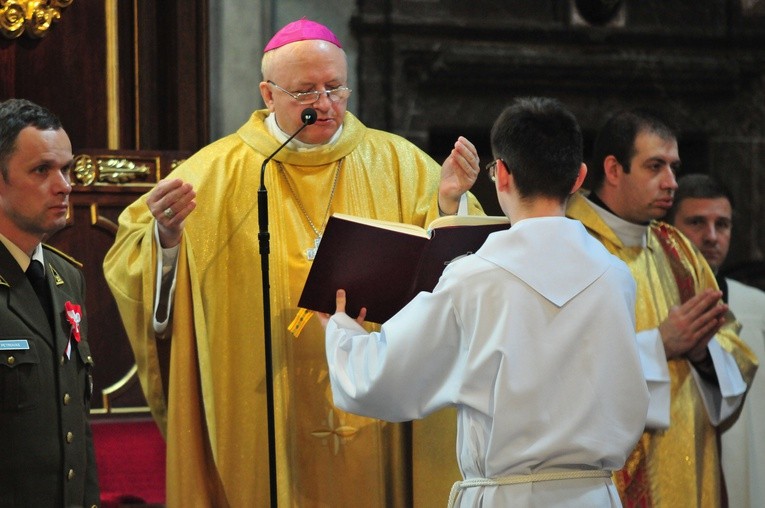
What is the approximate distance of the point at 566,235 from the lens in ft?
11.3

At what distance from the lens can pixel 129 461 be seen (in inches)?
211

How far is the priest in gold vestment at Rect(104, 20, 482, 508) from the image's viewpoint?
4.25m

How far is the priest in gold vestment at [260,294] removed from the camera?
4.25 metres

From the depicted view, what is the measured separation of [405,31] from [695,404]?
2.62 m

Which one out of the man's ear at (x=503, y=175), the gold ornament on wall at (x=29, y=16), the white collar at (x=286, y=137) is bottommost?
the man's ear at (x=503, y=175)

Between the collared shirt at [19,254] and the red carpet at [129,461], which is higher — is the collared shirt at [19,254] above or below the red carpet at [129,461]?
above

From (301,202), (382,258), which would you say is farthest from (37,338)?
(301,202)

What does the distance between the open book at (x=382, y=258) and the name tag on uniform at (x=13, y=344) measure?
2.70ft

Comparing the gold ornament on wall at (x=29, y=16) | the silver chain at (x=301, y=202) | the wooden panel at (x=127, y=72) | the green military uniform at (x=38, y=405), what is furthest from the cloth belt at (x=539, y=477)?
the gold ornament on wall at (x=29, y=16)

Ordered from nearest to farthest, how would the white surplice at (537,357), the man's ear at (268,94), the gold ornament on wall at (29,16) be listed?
the white surplice at (537,357), the man's ear at (268,94), the gold ornament on wall at (29,16)

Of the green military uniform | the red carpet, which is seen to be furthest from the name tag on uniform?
the red carpet

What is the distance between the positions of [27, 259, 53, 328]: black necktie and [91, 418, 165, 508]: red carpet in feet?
4.71

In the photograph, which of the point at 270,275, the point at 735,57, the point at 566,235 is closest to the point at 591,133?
the point at 735,57

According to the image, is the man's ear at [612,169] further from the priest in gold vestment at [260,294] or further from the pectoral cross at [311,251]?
the pectoral cross at [311,251]
